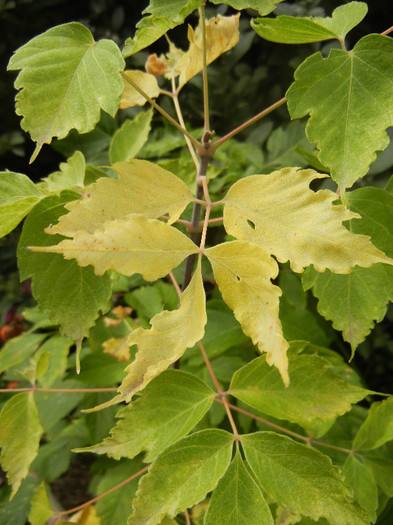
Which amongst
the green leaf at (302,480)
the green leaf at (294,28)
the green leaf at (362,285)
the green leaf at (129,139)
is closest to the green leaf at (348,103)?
the green leaf at (294,28)

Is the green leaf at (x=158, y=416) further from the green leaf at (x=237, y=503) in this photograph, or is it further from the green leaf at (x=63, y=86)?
the green leaf at (x=63, y=86)

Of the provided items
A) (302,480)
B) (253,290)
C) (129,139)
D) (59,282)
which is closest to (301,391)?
(302,480)

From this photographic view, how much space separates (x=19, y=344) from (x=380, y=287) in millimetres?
743

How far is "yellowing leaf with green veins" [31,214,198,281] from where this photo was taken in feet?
1.26

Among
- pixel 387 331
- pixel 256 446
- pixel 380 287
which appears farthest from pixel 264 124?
pixel 256 446

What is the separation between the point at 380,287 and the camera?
566mm

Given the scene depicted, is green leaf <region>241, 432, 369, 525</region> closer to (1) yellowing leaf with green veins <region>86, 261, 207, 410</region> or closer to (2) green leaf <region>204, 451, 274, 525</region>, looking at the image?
(2) green leaf <region>204, 451, 274, 525</region>

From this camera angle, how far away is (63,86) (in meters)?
0.49

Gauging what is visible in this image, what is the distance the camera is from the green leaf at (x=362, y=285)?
56cm

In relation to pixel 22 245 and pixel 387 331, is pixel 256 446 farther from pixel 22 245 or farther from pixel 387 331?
pixel 387 331

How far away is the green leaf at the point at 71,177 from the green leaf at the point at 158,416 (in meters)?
0.30

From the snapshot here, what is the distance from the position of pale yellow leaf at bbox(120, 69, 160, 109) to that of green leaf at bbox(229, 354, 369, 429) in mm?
424

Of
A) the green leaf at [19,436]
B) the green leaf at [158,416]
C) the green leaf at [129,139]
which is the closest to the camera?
the green leaf at [158,416]

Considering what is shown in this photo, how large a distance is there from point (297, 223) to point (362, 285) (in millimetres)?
190
